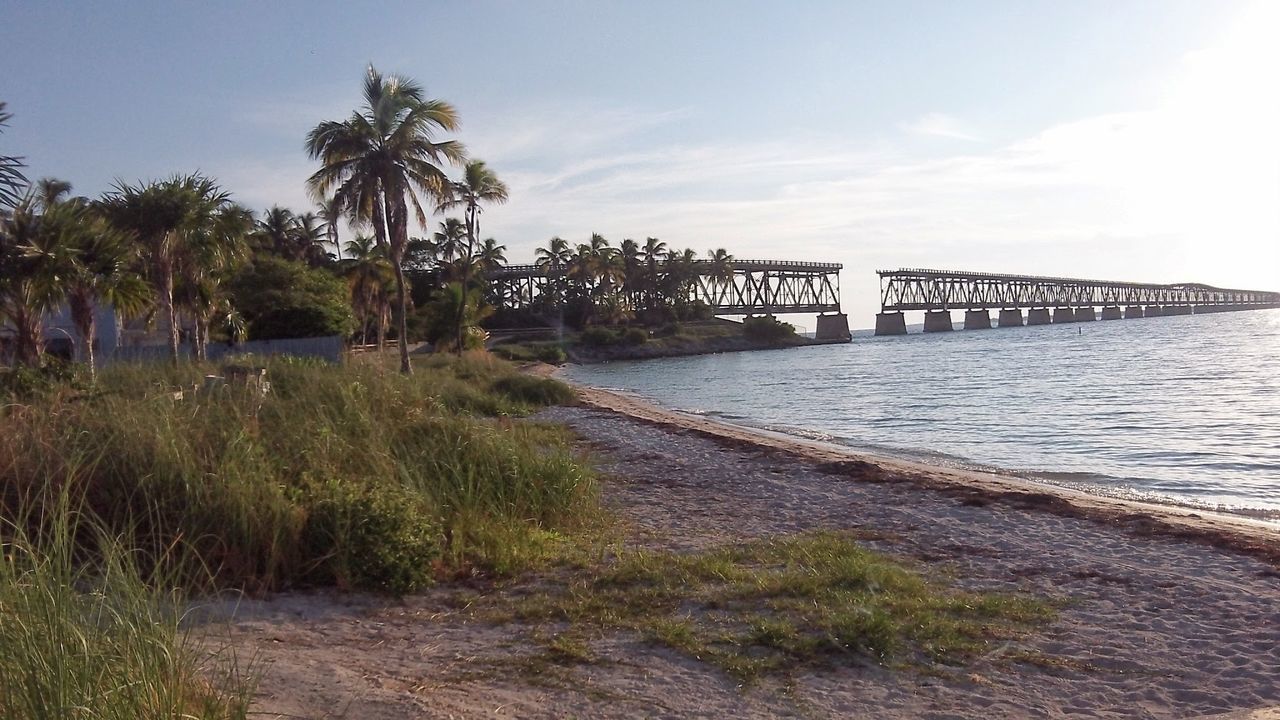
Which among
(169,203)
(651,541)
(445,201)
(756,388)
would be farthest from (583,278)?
(651,541)

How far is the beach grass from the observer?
5418mm

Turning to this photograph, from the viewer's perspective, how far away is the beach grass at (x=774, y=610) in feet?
17.8

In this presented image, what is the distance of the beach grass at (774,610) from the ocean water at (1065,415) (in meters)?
8.03

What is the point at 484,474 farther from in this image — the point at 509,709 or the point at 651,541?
the point at 509,709

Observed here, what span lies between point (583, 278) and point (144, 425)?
87.2 m

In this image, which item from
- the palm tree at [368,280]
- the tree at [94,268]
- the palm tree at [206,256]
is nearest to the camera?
the tree at [94,268]

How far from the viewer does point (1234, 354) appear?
51094 mm

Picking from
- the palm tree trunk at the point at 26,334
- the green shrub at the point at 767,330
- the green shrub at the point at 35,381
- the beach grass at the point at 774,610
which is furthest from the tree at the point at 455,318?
the green shrub at the point at 767,330

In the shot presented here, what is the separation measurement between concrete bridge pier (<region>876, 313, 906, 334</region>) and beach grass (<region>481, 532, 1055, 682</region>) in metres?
147

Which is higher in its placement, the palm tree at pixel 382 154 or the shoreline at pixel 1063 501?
the palm tree at pixel 382 154

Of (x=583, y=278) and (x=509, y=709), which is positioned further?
(x=583, y=278)

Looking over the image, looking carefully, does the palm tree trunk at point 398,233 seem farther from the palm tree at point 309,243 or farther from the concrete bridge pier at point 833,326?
the concrete bridge pier at point 833,326

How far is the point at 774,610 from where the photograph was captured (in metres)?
6.19

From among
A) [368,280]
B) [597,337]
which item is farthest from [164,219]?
[597,337]
